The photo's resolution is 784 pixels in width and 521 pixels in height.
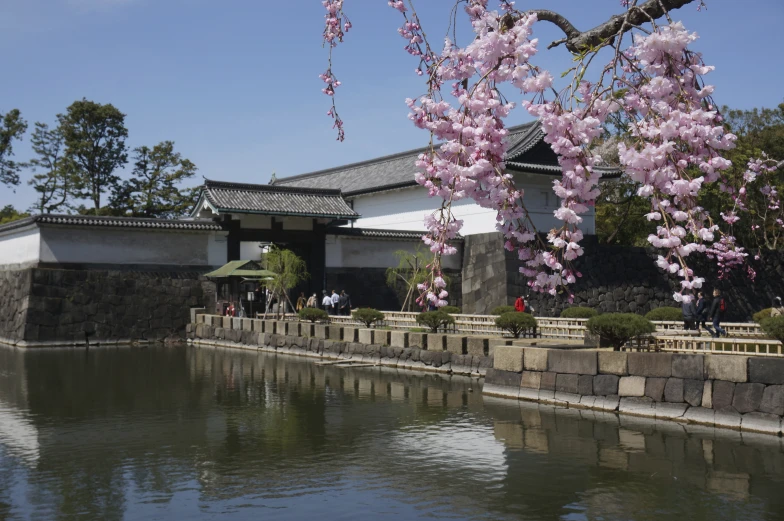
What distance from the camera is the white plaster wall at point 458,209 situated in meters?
32.3

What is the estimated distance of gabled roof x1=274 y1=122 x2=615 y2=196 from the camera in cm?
3188

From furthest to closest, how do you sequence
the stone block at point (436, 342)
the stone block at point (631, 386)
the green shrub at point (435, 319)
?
the green shrub at point (435, 319), the stone block at point (436, 342), the stone block at point (631, 386)

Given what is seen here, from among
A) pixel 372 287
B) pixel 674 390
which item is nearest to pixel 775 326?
pixel 674 390

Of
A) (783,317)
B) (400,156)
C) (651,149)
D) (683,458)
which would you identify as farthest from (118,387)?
(400,156)

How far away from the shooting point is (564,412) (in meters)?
14.5

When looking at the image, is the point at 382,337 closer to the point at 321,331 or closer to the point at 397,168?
the point at 321,331

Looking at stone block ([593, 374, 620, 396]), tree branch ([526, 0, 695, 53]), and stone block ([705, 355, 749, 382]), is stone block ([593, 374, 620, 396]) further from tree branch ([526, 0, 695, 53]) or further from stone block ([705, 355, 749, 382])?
tree branch ([526, 0, 695, 53])

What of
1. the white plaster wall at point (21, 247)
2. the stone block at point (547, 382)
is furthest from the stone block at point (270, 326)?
the stone block at point (547, 382)

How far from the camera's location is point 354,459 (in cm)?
1084

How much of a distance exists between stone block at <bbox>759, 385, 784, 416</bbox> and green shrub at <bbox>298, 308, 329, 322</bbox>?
17080 millimetres

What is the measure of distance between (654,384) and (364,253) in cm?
2111

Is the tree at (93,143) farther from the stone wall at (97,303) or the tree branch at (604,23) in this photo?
the tree branch at (604,23)

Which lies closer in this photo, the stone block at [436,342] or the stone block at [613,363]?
the stone block at [613,363]

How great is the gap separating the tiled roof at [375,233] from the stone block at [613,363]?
18627 mm
